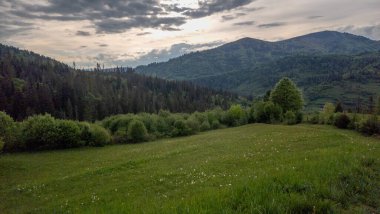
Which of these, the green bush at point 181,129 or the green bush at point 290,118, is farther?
the green bush at point 181,129

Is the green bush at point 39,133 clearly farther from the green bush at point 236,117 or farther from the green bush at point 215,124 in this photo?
the green bush at point 236,117

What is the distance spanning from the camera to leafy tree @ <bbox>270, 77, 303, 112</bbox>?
10344cm

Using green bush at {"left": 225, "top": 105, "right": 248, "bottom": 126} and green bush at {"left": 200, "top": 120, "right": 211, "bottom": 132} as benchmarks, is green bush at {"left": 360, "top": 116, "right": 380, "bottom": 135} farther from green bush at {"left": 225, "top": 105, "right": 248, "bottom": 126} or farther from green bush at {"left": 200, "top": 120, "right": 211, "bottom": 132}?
green bush at {"left": 200, "top": 120, "right": 211, "bottom": 132}

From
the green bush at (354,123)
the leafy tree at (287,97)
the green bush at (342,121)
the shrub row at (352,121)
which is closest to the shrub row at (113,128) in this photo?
the leafy tree at (287,97)

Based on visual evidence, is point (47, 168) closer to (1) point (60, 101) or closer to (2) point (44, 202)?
(2) point (44, 202)

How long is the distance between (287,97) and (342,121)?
27403 mm

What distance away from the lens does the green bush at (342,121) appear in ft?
255

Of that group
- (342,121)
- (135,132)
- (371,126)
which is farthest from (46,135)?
(371,126)

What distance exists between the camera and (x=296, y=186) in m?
9.12

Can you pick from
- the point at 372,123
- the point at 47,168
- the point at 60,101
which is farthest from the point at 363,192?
the point at 60,101

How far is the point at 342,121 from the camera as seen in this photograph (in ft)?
258

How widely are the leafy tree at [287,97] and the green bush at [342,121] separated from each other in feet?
80.2

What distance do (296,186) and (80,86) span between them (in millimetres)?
204743

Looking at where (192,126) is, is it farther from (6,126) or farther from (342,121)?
(6,126)
